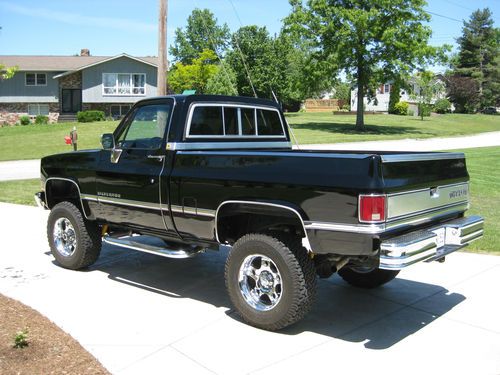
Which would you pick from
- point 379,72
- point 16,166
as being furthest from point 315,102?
point 16,166

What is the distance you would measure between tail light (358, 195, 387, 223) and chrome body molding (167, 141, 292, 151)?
2.07m

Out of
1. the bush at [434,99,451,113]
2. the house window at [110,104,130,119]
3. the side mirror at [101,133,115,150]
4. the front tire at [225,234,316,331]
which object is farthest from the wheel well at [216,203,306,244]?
the bush at [434,99,451,113]

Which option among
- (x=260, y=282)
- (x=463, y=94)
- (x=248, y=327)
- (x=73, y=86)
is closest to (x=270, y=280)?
(x=260, y=282)

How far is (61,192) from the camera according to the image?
22.8 feet

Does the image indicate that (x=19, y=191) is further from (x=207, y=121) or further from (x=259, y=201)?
(x=259, y=201)

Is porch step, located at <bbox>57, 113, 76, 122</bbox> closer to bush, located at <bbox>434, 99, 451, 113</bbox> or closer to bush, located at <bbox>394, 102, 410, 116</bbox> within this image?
bush, located at <bbox>394, 102, 410, 116</bbox>

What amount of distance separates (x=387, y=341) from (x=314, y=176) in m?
1.50

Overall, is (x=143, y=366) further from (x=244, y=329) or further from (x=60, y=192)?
(x=60, y=192)

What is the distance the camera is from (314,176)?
433 cm

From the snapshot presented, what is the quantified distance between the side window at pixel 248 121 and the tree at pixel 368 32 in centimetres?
3315

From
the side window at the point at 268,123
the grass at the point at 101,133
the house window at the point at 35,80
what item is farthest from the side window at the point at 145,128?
the house window at the point at 35,80

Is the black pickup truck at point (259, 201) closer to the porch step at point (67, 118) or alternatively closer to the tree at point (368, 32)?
the tree at point (368, 32)

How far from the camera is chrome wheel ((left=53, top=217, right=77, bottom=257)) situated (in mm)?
6781

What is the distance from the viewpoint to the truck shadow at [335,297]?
4859 mm
